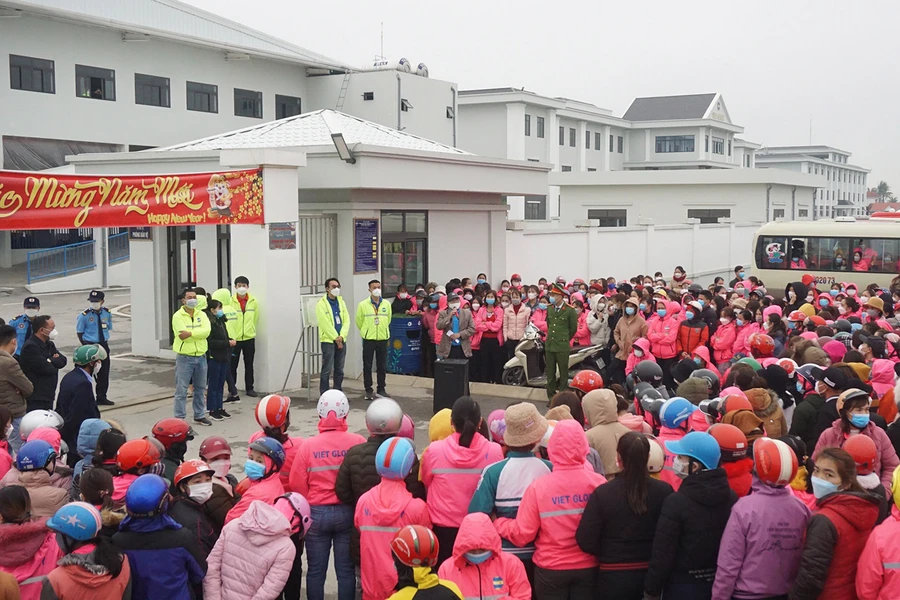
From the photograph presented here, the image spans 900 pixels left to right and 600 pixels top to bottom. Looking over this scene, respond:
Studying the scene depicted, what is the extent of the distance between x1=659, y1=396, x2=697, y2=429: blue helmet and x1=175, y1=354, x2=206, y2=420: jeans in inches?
295

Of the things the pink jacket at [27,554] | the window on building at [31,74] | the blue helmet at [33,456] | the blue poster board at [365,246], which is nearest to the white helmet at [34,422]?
the blue helmet at [33,456]

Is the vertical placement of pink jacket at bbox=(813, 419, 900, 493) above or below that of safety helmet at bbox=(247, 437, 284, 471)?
Result: below

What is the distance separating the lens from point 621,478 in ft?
16.8

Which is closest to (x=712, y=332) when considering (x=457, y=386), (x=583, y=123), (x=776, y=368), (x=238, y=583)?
(x=457, y=386)

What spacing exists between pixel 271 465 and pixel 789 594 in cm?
327

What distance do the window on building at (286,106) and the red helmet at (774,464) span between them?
141 ft

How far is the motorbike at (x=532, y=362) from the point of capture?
14812 mm

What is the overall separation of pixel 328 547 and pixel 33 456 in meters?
2.08

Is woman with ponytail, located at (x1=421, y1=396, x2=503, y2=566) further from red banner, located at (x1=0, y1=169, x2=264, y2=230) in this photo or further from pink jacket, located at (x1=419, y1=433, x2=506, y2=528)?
red banner, located at (x1=0, y1=169, x2=264, y2=230)

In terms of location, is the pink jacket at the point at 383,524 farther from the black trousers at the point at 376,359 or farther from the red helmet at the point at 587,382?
the black trousers at the point at 376,359

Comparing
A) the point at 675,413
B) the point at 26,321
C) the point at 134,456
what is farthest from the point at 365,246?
the point at 134,456

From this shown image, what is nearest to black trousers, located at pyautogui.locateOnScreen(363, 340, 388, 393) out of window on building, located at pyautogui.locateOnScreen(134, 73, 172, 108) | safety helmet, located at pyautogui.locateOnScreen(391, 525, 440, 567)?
safety helmet, located at pyautogui.locateOnScreen(391, 525, 440, 567)

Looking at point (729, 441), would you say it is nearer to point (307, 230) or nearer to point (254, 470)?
point (254, 470)

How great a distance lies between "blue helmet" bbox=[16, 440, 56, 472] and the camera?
5.62m
